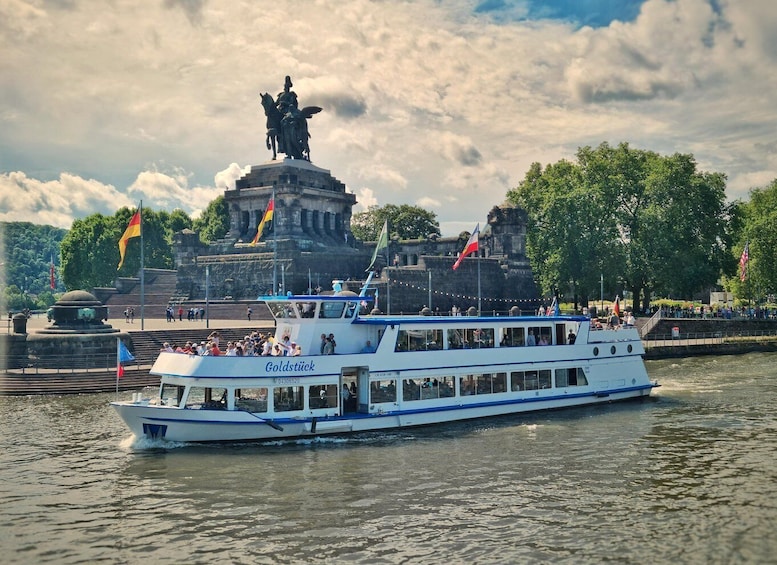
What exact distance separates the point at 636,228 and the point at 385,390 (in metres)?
51.6

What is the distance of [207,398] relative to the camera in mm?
26578

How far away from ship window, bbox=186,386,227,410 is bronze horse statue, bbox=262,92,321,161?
51.3 meters

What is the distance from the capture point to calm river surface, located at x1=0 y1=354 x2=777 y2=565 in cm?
1698

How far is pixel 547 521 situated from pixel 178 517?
27.3ft

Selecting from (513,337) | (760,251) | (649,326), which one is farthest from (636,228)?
(513,337)

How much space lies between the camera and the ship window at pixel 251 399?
86.9 ft

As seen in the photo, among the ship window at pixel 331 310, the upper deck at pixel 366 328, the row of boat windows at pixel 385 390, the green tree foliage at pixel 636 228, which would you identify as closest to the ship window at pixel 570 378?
the row of boat windows at pixel 385 390

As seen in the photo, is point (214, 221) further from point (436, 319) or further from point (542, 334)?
point (436, 319)

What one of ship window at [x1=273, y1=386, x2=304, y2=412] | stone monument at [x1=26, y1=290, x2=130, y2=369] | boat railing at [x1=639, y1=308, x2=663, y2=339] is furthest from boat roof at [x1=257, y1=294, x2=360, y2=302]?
boat railing at [x1=639, y1=308, x2=663, y2=339]

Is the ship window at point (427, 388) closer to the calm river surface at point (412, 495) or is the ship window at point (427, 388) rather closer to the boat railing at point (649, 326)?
the calm river surface at point (412, 495)

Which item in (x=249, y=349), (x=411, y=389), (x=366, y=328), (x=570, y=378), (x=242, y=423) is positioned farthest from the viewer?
(x=570, y=378)

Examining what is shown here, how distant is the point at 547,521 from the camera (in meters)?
18.7

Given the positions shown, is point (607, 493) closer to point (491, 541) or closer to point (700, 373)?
point (491, 541)

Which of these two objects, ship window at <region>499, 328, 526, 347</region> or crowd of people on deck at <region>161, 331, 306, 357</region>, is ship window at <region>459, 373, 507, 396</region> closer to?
ship window at <region>499, 328, 526, 347</region>
